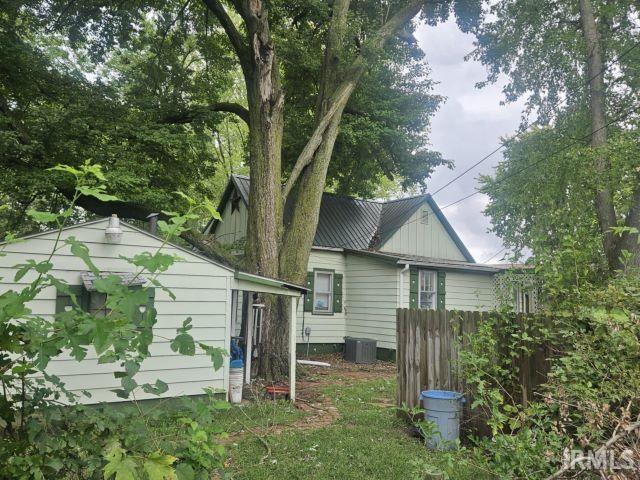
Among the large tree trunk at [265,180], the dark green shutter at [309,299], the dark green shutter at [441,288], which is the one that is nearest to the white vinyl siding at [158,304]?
the large tree trunk at [265,180]

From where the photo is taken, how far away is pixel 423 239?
16.3m

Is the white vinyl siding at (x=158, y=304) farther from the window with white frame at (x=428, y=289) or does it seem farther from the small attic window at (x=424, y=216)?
the small attic window at (x=424, y=216)

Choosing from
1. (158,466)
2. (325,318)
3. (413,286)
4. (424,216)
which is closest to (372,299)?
(413,286)

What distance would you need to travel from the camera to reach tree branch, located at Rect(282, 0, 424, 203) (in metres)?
10.5

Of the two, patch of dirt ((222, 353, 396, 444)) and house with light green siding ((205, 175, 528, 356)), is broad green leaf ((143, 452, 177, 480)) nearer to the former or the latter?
patch of dirt ((222, 353, 396, 444))

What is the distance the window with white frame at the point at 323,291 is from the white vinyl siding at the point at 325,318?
0.66 feet

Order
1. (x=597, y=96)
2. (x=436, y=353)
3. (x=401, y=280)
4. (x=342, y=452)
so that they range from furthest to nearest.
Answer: (x=401, y=280), (x=597, y=96), (x=436, y=353), (x=342, y=452)

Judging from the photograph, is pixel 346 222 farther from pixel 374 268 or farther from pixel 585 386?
pixel 585 386

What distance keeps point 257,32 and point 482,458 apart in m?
8.96

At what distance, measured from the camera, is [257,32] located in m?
9.59

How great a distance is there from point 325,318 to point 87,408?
12.3 metres

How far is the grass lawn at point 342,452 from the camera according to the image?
4.45 m

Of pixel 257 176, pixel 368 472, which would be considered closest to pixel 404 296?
pixel 257 176

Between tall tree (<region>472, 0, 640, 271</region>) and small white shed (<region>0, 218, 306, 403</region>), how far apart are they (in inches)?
278
